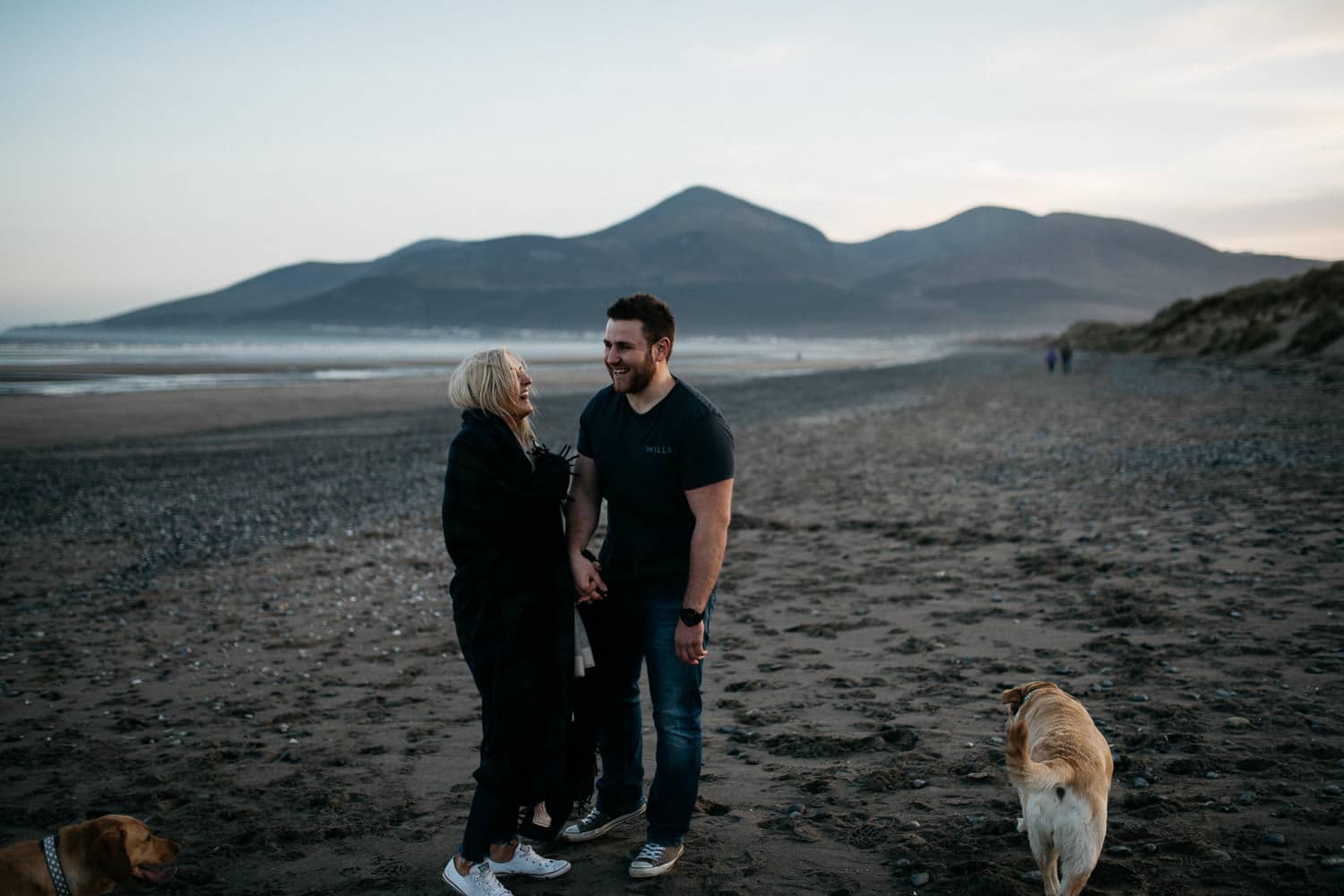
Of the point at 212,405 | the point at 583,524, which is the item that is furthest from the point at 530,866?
the point at 212,405

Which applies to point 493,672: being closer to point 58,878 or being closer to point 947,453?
point 58,878

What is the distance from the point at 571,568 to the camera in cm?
337

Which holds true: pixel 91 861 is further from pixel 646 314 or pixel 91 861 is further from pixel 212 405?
pixel 212 405

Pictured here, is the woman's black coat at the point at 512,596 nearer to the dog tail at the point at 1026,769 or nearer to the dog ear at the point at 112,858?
the dog ear at the point at 112,858

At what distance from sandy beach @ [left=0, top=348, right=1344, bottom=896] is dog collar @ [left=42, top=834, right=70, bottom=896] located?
54 centimetres

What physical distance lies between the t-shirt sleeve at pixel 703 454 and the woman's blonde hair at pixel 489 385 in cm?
60

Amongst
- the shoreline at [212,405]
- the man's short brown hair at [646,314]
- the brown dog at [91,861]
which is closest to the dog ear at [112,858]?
the brown dog at [91,861]

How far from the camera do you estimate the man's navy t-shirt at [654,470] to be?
3.26m

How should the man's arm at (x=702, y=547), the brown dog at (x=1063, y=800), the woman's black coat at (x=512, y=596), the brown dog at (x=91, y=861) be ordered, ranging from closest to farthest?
the brown dog at (x=1063, y=800) < the brown dog at (x=91, y=861) < the woman's black coat at (x=512, y=596) < the man's arm at (x=702, y=547)

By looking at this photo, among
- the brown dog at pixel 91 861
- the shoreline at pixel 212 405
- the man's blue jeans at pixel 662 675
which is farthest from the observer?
the shoreline at pixel 212 405

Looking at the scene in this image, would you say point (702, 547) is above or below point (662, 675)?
above

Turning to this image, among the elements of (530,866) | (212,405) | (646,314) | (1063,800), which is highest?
(646,314)

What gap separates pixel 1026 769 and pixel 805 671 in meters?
2.78

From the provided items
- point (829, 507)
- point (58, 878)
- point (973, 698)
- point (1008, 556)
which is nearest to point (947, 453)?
point (829, 507)
